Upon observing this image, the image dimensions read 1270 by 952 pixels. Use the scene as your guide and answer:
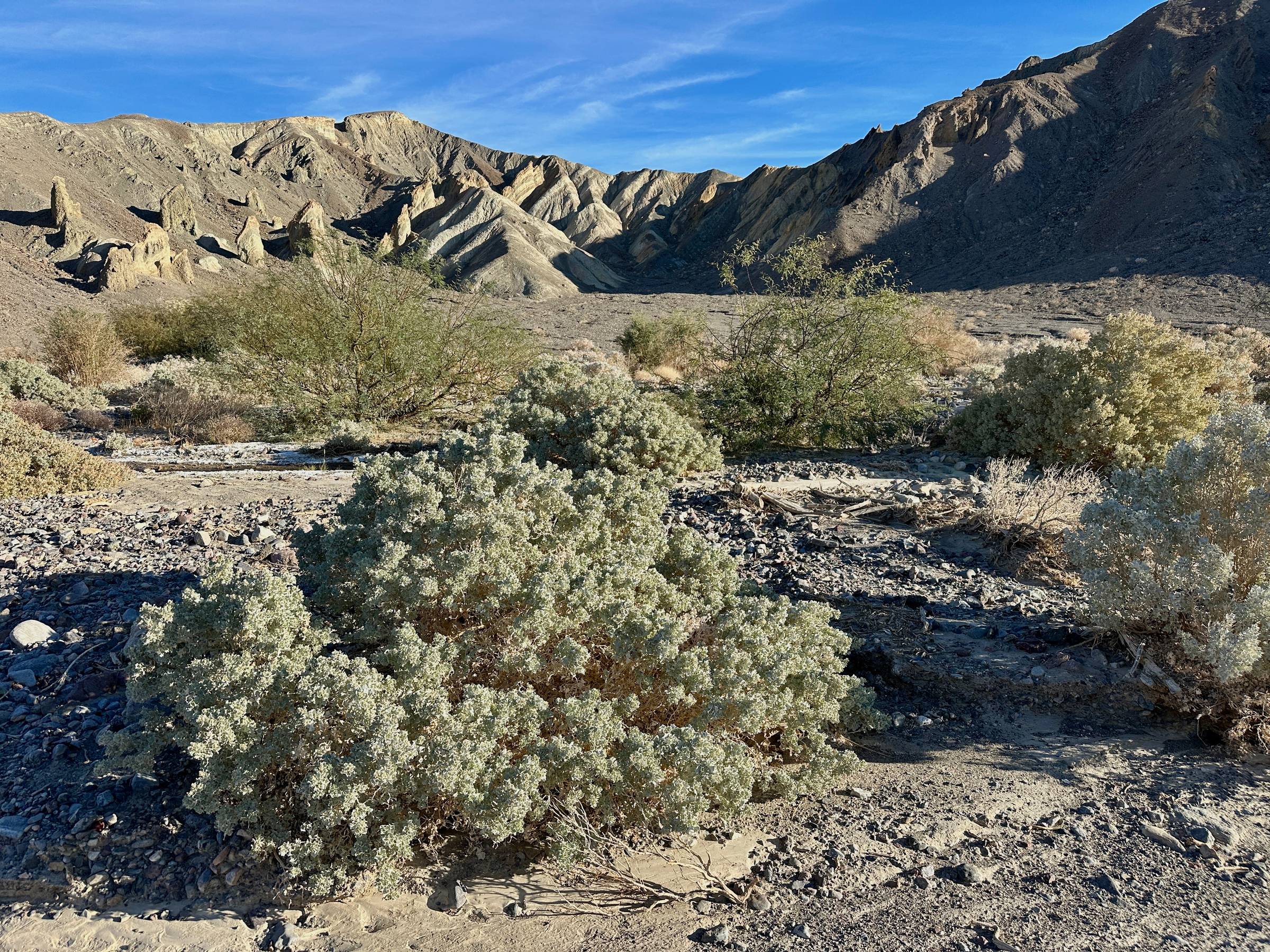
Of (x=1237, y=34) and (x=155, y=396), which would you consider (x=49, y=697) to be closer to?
(x=155, y=396)

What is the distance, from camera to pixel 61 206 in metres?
52.0

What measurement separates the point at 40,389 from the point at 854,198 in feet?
216

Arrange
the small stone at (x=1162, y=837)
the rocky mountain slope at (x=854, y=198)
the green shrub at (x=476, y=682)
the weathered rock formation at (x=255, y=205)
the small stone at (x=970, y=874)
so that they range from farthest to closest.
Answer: the weathered rock formation at (x=255, y=205) < the rocky mountain slope at (x=854, y=198) < the small stone at (x=1162, y=837) < the small stone at (x=970, y=874) < the green shrub at (x=476, y=682)

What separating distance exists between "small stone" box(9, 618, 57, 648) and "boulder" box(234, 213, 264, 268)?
6189cm

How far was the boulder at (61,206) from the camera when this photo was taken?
169 feet

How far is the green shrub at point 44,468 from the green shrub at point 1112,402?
9913mm

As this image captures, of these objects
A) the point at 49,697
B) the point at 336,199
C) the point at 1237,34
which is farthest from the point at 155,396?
the point at 336,199

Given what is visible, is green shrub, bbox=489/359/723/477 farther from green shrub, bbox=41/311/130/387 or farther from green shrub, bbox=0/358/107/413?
green shrub, bbox=41/311/130/387

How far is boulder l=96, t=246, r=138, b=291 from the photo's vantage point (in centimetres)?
4309

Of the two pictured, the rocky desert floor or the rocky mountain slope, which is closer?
the rocky desert floor

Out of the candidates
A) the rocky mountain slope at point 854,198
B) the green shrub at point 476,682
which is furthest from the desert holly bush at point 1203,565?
the rocky mountain slope at point 854,198

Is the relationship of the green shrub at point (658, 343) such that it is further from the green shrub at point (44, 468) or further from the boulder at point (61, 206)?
the boulder at point (61, 206)

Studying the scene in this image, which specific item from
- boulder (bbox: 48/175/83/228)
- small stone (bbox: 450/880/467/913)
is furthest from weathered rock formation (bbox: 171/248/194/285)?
small stone (bbox: 450/880/467/913)

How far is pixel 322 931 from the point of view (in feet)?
8.69
